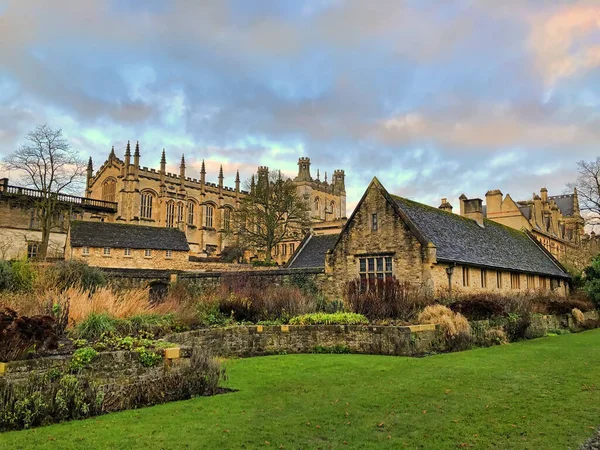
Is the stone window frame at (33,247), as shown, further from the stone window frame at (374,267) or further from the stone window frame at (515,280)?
the stone window frame at (515,280)

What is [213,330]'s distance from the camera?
1430cm

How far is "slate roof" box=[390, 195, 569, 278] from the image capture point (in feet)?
76.9

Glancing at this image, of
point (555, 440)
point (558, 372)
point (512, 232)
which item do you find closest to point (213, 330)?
point (558, 372)

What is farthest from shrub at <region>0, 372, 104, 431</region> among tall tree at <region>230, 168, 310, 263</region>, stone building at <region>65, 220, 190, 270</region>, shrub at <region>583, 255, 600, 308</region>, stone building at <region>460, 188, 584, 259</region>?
tall tree at <region>230, 168, 310, 263</region>

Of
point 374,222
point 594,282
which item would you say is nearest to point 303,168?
point 594,282

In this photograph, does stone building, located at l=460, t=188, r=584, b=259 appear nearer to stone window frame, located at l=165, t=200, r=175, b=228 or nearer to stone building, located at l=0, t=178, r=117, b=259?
stone building, located at l=0, t=178, r=117, b=259

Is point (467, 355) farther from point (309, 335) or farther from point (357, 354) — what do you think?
point (309, 335)

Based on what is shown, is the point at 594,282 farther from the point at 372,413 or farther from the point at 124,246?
the point at 124,246

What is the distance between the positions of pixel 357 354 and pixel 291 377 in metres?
4.19

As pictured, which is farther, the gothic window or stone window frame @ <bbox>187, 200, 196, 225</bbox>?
stone window frame @ <bbox>187, 200, 196, 225</bbox>

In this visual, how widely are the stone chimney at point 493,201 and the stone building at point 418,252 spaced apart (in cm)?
2093

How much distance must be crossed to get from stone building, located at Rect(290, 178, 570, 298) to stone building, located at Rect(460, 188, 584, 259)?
12.2 m

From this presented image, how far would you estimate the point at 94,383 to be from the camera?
809cm

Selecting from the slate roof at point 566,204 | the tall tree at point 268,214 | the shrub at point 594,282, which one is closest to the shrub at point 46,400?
the shrub at point 594,282
